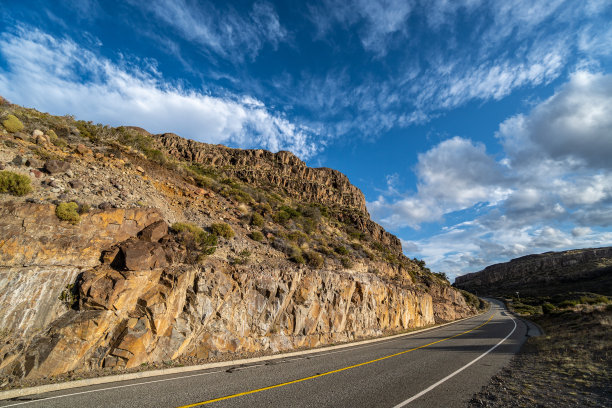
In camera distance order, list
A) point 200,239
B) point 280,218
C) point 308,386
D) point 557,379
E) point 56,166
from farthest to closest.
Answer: point 280,218 → point 200,239 → point 56,166 → point 557,379 → point 308,386

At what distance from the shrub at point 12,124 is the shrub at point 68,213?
7.18m

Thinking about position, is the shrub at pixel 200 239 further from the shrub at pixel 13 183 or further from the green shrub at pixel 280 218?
the green shrub at pixel 280 218

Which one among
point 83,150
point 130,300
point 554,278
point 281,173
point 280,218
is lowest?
point 130,300

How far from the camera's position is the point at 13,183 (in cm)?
1048

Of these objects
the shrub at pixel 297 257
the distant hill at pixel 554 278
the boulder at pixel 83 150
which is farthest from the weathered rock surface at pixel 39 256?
the distant hill at pixel 554 278

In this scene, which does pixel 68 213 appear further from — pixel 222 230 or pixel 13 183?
pixel 222 230

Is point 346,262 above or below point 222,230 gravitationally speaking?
below

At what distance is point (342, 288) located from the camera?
20.2m

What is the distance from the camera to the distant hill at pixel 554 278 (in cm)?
6809

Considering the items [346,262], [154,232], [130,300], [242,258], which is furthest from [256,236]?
[130,300]

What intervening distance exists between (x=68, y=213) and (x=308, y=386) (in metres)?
11.9

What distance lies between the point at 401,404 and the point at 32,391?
33.2ft

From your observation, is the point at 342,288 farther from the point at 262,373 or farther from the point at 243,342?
the point at 262,373

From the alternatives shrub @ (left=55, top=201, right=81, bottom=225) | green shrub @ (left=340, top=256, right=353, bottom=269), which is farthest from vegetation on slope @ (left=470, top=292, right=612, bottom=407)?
shrub @ (left=55, top=201, right=81, bottom=225)
